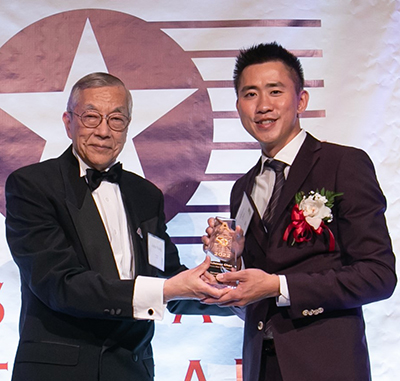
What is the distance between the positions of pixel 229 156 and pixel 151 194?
649mm

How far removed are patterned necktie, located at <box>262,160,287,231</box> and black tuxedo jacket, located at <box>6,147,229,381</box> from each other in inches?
22.8

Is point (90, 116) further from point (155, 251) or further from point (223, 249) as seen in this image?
point (223, 249)

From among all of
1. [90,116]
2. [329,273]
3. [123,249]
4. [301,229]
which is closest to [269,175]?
[301,229]

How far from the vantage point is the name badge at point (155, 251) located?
2.51 m

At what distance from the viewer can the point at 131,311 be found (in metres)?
2.22

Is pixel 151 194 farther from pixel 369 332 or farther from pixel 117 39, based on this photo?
pixel 369 332

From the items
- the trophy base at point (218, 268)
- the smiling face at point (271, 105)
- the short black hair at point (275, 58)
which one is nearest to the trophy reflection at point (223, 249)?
the trophy base at point (218, 268)

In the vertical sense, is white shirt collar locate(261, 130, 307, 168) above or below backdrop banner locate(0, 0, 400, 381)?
below

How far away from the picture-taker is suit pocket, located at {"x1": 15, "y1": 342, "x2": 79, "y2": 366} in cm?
222

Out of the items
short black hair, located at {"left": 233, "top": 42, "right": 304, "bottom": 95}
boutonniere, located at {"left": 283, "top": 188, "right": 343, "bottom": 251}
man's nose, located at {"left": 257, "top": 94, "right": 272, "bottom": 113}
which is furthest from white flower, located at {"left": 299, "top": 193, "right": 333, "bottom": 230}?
short black hair, located at {"left": 233, "top": 42, "right": 304, "bottom": 95}

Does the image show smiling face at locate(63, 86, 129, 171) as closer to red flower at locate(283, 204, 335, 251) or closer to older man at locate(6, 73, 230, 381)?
older man at locate(6, 73, 230, 381)

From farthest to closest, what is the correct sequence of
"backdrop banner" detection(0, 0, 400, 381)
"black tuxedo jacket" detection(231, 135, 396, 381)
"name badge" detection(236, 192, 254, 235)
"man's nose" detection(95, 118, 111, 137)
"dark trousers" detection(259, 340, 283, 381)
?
"backdrop banner" detection(0, 0, 400, 381), "man's nose" detection(95, 118, 111, 137), "name badge" detection(236, 192, 254, 235), "dark trousers" detection(259, 340, 283, 381), "black tuxedo jacket" detection(231, 135, 396, 381)

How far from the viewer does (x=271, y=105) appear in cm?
244

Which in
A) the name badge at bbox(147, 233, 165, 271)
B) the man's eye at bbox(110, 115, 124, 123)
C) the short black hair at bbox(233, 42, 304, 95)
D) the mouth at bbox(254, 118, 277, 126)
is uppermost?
the short black hair at bbox(233, 42, 304, 95)
